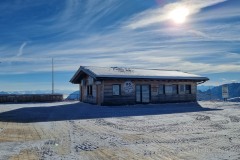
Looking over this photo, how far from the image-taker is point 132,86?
2827 centimetres

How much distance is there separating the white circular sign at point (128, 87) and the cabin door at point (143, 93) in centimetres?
87

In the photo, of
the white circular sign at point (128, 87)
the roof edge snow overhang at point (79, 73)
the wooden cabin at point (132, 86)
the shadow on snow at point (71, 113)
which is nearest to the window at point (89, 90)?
the wooden cabin at point (132, 86)

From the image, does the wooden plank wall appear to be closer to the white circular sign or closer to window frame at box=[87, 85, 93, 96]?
the white circular sign

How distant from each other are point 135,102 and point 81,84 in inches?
356

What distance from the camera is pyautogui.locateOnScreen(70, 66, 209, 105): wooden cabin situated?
27031 mm

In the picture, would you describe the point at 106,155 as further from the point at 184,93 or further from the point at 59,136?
the point at 184,93

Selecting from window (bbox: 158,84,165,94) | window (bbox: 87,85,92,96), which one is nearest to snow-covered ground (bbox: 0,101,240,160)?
window (bbox: 158,84,165,94)

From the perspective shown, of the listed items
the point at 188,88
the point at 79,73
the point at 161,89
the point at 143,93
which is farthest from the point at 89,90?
the point at 188,88

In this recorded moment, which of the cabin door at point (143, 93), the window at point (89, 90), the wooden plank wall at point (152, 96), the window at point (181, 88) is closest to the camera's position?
the wooden plank wall at point (152, 96)

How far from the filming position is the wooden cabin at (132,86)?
27.0 meters

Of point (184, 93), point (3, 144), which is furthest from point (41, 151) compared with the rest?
point (184, 93)

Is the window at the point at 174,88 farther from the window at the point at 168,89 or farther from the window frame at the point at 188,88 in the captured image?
the window frame at the point at 188,88

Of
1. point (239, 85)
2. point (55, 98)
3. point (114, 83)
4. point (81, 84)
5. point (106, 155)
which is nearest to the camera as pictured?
point (106, 155)

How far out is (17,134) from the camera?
436 inches
